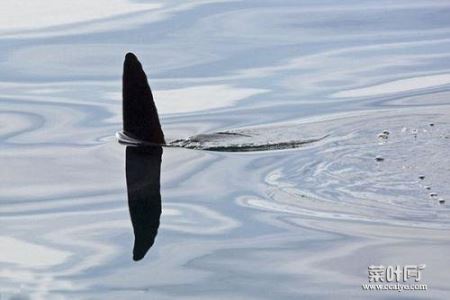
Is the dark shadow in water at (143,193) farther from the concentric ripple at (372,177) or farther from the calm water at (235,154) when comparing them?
the concentric ripple at (372,177)

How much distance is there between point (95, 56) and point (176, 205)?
4.53 meters

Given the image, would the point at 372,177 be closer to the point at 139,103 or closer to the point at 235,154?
the point at 235,154

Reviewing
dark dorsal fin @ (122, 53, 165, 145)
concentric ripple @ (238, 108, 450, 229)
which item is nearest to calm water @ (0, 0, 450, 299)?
concentric ripple @ (238, 108, 450, 229)

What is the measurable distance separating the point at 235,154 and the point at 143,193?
0.87 meters

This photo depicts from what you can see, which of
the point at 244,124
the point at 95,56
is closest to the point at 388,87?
the point at 244,124

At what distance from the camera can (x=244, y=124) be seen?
916 centimetres

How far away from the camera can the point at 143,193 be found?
24.7ft

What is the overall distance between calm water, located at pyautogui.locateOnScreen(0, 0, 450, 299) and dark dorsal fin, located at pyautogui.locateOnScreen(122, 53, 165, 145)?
14 centimetres

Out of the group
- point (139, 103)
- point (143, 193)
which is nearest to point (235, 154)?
point (139, 103)

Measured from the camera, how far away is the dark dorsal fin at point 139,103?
328 inches

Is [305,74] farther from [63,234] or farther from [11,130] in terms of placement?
[63,234]

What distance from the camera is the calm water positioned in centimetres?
624

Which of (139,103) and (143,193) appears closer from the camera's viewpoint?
(143,193)

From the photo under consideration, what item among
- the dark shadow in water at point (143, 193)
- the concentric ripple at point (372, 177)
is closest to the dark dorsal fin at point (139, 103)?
the dark shadow in water at point (143, 193)
